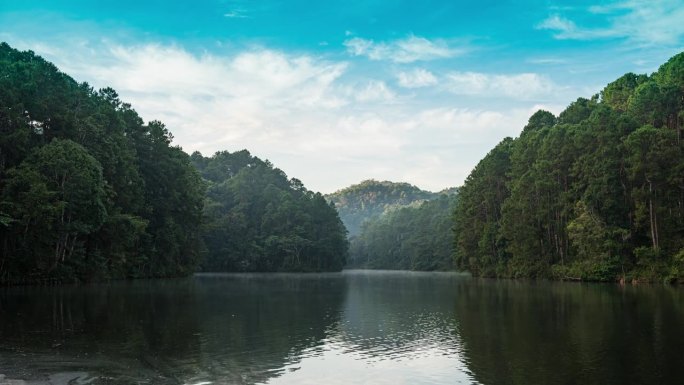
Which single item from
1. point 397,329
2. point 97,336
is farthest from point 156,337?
point 397,329

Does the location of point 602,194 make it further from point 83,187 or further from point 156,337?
point 156,337

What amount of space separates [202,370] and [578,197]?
63928 millimetres

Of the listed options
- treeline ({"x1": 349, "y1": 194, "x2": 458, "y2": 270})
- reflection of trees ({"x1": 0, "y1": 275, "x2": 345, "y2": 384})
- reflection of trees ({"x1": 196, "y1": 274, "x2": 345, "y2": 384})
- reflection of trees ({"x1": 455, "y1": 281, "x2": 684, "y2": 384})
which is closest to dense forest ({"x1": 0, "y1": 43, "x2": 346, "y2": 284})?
reflection of trees ({"x1": 0, "y1": 275, "x2": 345, "y2": 384})

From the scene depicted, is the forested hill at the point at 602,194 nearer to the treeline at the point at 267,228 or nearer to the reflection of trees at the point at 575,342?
the reflection of trees at the point at 575,342

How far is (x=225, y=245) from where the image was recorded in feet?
418

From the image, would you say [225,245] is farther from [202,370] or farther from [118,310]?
[202,370]

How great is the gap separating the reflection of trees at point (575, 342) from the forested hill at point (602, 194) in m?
26.6

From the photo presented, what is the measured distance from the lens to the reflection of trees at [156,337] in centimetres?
1623

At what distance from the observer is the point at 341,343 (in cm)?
2181

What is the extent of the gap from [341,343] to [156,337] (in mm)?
7132

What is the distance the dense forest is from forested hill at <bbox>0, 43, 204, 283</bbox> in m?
0.10

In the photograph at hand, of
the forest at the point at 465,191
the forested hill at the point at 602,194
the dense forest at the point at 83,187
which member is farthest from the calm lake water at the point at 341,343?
the forested hill at the point at 602,194

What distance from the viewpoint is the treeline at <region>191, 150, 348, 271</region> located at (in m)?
128

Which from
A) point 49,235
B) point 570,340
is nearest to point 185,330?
point 570,340
